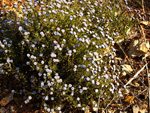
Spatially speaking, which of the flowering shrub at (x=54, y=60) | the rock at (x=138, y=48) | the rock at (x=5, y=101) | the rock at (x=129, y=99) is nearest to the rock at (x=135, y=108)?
the rock at (x=129, y=99)

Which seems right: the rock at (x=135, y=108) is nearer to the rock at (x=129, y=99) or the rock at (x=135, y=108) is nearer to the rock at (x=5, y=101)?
the rock at (x=129, y=99)

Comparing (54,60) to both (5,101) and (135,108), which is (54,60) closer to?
(5,101)

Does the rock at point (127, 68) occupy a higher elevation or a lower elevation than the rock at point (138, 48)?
lower

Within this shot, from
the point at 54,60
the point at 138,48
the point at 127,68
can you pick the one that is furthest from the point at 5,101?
the point at 138,48

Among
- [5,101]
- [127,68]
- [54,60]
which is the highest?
[54,60]

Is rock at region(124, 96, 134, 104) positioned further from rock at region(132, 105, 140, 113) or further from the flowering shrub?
the flowering shrub

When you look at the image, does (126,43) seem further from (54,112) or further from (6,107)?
(6,107)
